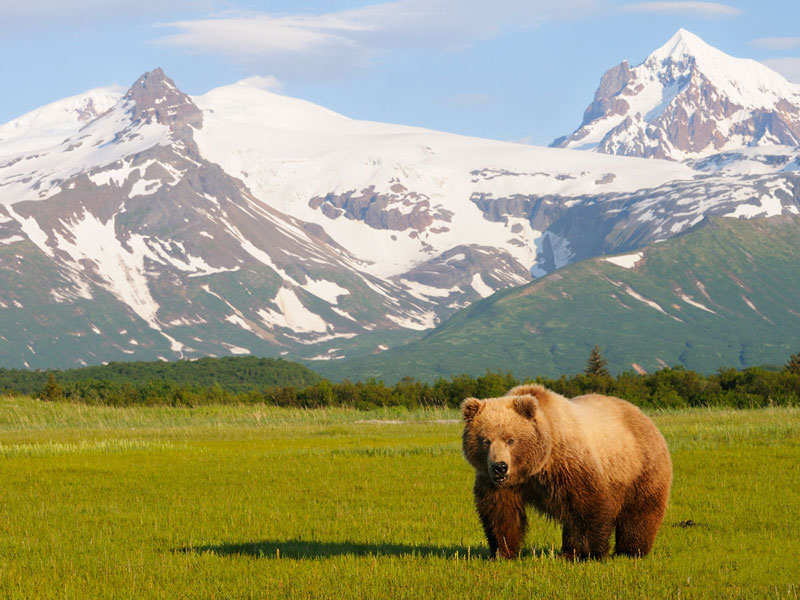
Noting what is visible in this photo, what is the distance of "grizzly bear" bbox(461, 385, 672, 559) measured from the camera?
14203 millimetres

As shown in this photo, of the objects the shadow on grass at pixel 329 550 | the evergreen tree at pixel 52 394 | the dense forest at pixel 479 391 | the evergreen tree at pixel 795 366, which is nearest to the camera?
the shadow on grass at pixel 329 550

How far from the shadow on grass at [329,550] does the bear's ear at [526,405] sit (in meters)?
3.18

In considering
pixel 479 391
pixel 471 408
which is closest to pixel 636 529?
pixel 471 408

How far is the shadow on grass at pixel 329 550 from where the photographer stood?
1714 centimetres

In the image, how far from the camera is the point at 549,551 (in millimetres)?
16766

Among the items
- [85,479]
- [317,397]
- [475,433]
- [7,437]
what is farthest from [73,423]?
[475,433]

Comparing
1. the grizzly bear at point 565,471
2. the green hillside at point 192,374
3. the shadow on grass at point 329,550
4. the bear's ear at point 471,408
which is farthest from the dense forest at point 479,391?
the bear's ear at point 471,408

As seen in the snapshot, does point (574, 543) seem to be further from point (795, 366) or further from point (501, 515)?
point (795, 366)

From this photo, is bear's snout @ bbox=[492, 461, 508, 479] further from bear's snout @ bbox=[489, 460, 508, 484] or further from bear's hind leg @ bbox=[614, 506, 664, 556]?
bear's hind leg @ bbox=[614, 506, 664, 556]

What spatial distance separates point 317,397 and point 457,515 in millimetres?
56992

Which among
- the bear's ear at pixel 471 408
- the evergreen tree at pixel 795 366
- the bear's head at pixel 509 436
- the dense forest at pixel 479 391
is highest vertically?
the bear's ear at pixel 471 408

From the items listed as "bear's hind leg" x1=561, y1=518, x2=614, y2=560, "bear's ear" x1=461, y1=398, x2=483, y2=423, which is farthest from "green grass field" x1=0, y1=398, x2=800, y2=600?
"bear's ear" x1=461, y1=398, x2=483, y2=423

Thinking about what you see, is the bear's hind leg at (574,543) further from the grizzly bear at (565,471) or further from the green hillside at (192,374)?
the green hillside at (192,374)

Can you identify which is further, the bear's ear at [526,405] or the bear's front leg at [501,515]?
the bear's front leg at [501,515]
